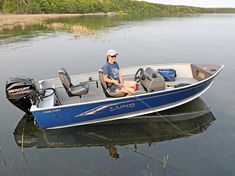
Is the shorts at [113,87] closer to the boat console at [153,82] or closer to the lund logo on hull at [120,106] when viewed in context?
the lund logo on hull at [120,106]

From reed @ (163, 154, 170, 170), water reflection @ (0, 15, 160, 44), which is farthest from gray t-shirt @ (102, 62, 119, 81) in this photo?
water reflection @ (0, 15, 160, 44)

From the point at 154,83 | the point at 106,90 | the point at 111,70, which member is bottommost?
the point at 106,90

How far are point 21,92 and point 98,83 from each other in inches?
98.0

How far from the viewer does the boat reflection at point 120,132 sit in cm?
585

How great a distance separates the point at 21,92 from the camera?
5953 millimetres

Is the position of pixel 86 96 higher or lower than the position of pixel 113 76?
lower

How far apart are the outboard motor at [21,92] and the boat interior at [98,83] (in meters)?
0.25

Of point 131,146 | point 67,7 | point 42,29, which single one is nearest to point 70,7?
point 67,7

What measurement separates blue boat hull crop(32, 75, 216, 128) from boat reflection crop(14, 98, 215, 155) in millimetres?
284

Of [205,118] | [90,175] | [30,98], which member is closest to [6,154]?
[30,98]

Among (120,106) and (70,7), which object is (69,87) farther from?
(70,7)

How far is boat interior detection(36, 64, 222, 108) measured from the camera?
21.1 ft

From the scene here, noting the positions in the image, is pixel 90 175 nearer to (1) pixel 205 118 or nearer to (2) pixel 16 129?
(2) pixel 16 129

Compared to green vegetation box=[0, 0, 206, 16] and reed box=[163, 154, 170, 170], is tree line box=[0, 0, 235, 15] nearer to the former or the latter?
green vegetation box=[0, 0, 206, 16]
